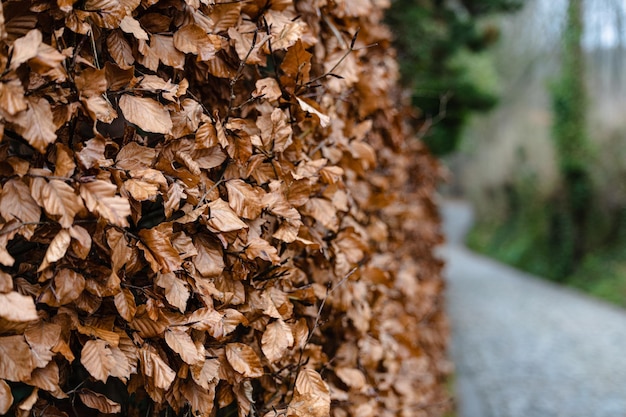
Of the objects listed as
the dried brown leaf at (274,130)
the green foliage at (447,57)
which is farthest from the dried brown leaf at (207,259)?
the green foliage at (447,57)

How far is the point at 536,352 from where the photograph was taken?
8.22 metres

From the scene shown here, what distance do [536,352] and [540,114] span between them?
36.6 feet

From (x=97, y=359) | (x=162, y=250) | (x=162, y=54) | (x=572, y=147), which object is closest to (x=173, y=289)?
(x=162, y=250)

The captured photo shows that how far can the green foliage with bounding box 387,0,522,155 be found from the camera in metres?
6.70

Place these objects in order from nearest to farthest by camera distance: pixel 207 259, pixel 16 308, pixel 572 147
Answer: pixel 16 308 → pixel 207 259 → pixel 572 147

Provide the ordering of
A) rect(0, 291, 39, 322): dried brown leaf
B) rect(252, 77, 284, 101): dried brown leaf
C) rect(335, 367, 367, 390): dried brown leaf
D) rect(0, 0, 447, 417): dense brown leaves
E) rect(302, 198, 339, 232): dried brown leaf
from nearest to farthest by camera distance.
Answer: rect(0, 291, 39, 322): dried brown leaf
rect(0, 0, 447, 417): dense brown leaves
rect(252, 77, 284, 101): dried brown leaf
rect(302, 198, 339, 232): dried brown leaf
rect(335, 367, 367, 390): dried brown leaf

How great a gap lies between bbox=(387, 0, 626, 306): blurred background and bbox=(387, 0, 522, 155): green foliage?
2 centimetres

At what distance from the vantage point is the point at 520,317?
1055 cm

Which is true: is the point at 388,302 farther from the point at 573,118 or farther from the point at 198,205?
the point at 573,118

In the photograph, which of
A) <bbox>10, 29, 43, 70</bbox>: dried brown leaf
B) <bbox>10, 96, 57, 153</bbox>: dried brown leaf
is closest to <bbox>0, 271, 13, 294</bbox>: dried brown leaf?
<bbox>10, 96, 57, 153</bbox>: dried brown leaf

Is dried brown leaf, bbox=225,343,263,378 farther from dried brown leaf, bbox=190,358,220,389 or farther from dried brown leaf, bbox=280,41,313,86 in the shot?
dried brown leaf, bbox=280,41,313,86

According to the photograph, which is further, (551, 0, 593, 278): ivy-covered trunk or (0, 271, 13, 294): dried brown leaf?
(551, 0, 593, 278): ivy-covered trunk

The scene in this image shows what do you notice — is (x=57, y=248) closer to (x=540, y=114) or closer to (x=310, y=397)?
(x=310, y=397)

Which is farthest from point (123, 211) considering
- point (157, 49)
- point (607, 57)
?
point (607, 57)
